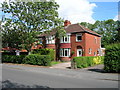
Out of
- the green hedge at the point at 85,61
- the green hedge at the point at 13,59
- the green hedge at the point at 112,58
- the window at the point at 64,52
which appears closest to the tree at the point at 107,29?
the window at the point at 64,52

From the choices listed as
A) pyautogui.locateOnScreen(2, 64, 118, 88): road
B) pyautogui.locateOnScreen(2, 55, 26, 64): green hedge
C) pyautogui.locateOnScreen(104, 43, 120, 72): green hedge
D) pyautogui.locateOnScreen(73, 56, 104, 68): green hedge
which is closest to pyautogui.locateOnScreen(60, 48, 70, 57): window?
pyautogui.locateOnScreen(73, 56, 104, 68): green hedge

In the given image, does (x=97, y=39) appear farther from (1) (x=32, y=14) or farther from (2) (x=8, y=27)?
(2) (x=8, y=27)

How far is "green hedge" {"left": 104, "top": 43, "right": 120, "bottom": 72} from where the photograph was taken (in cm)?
1277

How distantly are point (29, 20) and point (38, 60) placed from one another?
6178 mm

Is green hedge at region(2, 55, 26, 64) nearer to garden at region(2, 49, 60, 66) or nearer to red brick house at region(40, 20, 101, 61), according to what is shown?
garden at region(2, 49, 60, 66)

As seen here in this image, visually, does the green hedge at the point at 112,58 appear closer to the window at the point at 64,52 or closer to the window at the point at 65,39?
the window at the point at 64,52

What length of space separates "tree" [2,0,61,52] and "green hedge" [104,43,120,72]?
36.4 feet

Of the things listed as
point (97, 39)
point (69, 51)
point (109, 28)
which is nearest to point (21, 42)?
point (69, 51)

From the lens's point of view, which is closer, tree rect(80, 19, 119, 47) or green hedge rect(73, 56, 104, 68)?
green hedge rect(73, 56, 104, 68)

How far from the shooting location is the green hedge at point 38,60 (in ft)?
64.8

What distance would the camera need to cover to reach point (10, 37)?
75.2 ft

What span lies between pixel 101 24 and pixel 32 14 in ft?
176

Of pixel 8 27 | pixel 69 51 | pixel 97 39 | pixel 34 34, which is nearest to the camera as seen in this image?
pixel 34 34

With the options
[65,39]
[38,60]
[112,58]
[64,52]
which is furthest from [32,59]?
[112,58]
